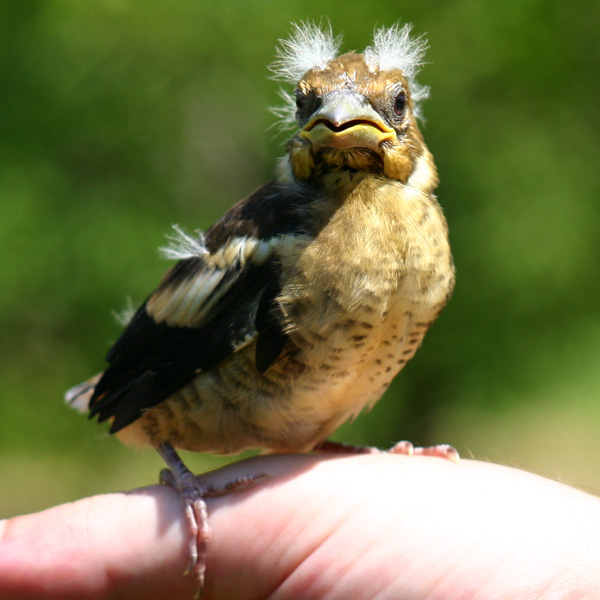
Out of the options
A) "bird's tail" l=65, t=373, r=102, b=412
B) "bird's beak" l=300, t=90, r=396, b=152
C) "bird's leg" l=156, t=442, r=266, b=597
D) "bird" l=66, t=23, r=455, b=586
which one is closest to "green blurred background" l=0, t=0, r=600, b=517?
"bird's tail" l=65, t=373, r=102, b=412

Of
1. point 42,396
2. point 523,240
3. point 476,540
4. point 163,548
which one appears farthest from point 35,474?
point 476,540

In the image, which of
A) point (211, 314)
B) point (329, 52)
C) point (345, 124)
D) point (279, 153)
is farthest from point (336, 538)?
point (279, 153)

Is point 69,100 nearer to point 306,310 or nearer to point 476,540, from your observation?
point 306,310

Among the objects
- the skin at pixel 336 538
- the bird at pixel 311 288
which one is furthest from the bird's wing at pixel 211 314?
the skin at pixel 336 538

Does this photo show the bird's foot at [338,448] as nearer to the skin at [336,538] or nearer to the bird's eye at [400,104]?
the skin at [336,538]

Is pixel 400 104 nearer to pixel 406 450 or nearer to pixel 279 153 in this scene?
pixel 406 450
